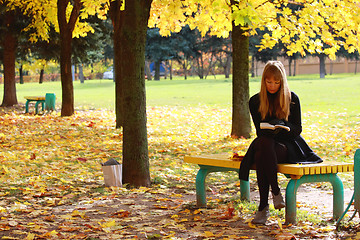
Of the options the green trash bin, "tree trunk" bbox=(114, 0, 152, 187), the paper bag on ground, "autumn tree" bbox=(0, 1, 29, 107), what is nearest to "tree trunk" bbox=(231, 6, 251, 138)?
"tree trunk" bbox=(114, 0, 152, 187)

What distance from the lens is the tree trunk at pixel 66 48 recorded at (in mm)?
17672

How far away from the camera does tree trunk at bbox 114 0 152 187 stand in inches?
277

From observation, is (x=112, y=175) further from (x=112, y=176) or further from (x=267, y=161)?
(x=267, y=161)

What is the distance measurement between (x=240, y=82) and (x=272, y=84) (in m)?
6.70

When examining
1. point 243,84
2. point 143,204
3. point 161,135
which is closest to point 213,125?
point 161,135

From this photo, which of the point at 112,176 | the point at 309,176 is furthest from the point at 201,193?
the point at 112,176

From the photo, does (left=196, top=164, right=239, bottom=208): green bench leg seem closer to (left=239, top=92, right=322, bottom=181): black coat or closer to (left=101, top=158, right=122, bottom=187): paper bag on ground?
(left=239, top=92, right=322, bottom=181): black coat

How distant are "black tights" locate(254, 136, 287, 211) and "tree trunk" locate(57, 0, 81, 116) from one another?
13.6 m

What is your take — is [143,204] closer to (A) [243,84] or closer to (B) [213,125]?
(A) [243,84]

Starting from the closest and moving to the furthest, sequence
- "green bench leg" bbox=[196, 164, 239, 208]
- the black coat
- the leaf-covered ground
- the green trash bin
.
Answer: the leaf-covered ground < the black coat < "green bench leg" bbox=[196, 164, 239, 208] < the green trash bin

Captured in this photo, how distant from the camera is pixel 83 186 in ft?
23.9

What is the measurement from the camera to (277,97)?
5270 mm

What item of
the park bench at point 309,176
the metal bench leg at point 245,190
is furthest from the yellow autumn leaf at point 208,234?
the metal bench leg at point 245,190

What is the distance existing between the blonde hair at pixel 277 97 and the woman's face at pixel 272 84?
0.07 feet
